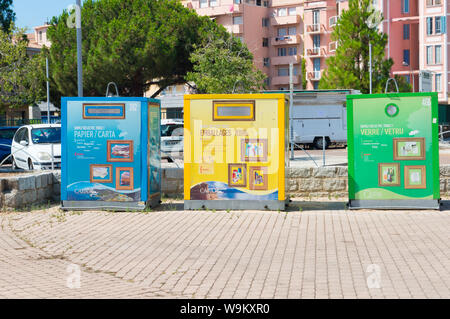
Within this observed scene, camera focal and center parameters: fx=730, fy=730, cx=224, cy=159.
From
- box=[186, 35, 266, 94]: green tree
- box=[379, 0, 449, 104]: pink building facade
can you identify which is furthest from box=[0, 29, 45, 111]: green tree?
box=[379, 0, 449, 104]: pink building facade

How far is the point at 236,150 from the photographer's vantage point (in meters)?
11.8

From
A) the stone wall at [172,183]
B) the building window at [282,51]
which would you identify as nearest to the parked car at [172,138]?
the stone wall at [172,183]

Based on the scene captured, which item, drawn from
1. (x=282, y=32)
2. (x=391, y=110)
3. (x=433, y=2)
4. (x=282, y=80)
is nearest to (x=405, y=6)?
(x=433, y=2)

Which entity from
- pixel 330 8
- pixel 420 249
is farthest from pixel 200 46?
pixel 330 8

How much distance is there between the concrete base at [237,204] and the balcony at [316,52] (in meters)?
68.8

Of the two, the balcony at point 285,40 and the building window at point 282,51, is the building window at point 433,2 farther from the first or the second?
the building window at point 282,51

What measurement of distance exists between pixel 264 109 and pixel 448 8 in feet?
185

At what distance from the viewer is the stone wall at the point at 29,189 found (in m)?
12.2

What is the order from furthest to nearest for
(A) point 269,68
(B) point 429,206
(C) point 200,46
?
(A) point 269,68 < (C) point 200,46 < (B) point 429,206

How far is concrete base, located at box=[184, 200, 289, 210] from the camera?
1174 cm

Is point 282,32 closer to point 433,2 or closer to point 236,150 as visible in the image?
point 433,2
